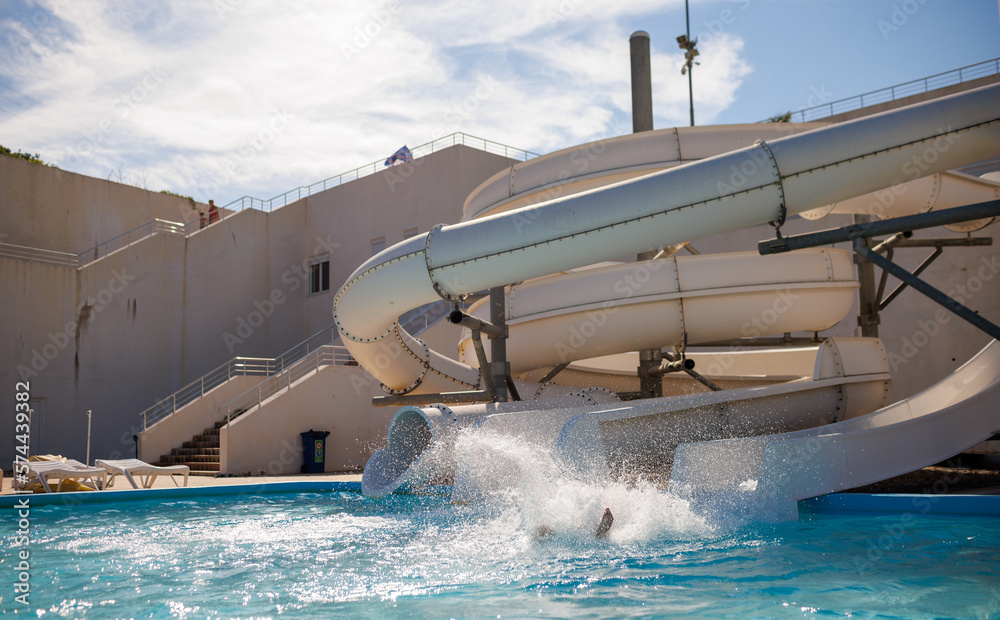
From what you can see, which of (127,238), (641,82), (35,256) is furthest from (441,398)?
(127,238)

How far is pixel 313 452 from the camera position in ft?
57.5

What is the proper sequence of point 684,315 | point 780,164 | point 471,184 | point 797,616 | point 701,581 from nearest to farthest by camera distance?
point 797,616 < point 701,581 < point 780,164 < point 684,315 < point 471,184

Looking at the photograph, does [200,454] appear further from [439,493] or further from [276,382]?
[439,493]

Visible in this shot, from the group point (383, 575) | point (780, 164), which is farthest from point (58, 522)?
point (780, 164)

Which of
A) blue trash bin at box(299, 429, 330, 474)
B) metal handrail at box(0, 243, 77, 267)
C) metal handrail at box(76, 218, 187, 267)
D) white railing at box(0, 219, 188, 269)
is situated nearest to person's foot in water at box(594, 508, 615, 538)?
blue trash bin at box(299, 429, 330, 474)

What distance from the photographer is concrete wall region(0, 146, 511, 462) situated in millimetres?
19812

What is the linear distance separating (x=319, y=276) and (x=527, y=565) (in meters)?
22.1

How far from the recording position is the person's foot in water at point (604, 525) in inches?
260

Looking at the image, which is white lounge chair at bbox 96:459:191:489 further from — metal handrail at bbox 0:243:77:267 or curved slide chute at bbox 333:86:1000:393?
metal handrail at bbox 0:243:77:267

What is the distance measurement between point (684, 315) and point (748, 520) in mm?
4267

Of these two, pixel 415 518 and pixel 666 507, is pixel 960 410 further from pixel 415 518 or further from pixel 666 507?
pixel 415 518

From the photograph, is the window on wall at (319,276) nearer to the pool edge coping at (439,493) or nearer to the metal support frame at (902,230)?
the pool edge coping at (439,493)

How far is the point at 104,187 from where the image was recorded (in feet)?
80.5

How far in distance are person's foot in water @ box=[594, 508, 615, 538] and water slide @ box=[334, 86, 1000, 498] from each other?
2.95m
